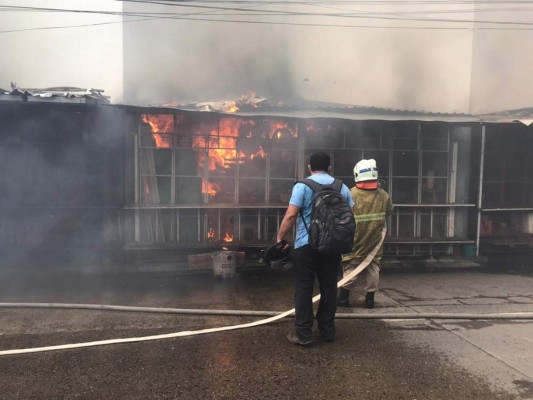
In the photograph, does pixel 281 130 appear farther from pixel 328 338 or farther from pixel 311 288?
pixel 328 338

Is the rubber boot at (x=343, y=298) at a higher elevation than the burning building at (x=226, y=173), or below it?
below

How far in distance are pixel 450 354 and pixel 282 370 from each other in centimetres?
134

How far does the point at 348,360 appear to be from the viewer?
118 inches

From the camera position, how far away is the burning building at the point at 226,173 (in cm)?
561

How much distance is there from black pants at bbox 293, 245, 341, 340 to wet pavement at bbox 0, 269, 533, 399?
158mm

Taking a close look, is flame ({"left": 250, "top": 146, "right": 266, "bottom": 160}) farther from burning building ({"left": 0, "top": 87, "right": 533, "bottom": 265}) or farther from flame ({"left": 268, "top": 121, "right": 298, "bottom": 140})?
flame ({"left": 268, "top": 121, "right": 298, "bottom": 140})

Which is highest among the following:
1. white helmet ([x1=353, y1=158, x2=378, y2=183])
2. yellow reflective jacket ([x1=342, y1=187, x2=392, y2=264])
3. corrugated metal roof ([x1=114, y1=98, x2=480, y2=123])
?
corrugated metal roof ([x1=114, y1=98, x2=480, y2=123])

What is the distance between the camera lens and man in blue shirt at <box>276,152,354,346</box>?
3180mm

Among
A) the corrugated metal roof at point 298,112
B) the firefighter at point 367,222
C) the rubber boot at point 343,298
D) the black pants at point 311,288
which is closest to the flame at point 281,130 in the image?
the corrugated metal roof at point 298,112

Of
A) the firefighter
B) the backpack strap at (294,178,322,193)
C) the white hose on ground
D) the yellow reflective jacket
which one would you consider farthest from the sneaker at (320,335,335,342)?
the backpack strap at (294,178,322,193)

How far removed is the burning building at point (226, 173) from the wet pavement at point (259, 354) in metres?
1.24

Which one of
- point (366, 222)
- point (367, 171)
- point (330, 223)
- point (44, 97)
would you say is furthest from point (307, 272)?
point (44, 97)

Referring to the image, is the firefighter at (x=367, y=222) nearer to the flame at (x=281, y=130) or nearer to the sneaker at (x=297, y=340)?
the sneaker at (x=297, y=340)

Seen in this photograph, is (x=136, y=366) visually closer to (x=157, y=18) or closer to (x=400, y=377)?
(x=400, y=377)
